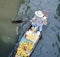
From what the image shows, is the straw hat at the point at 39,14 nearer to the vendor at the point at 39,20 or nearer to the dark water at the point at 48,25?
the vendor at the point at 39,20

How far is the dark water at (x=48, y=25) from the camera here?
13.7 meters

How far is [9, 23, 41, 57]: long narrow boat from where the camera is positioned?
12.7m

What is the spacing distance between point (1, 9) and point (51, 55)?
601cm

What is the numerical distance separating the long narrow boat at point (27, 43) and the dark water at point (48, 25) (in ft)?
1.53

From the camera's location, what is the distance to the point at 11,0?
18375mm

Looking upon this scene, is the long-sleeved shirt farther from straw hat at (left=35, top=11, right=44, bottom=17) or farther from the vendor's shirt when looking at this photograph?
straw hat at (left=35, top=11, right=44, bottom=17)

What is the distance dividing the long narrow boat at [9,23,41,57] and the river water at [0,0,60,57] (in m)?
0.45

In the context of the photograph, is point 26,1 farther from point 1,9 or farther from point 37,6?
point 1,9

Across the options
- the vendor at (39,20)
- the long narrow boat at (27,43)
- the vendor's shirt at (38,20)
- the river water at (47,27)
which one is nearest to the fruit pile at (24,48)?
the long narrow boat at (27,43)

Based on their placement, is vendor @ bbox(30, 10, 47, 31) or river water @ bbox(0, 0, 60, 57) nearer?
river water @ bbox(0, 0, 60, 57)

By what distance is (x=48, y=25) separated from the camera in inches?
616

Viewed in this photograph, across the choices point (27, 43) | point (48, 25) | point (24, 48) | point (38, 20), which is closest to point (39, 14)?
point (38, 20)

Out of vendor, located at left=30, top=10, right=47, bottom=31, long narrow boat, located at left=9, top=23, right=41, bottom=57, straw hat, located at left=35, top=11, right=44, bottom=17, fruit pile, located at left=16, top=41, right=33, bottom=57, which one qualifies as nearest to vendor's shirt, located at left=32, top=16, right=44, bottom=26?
vendor, located at left=30, top=10, right=47, bottom=31

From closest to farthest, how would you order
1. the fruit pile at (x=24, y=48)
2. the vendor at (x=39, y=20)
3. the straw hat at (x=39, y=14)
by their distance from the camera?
the fruit pile at (x=24, y=48), the vendor at (x=39, y=20), the straw hat at (x=39, y=14)
